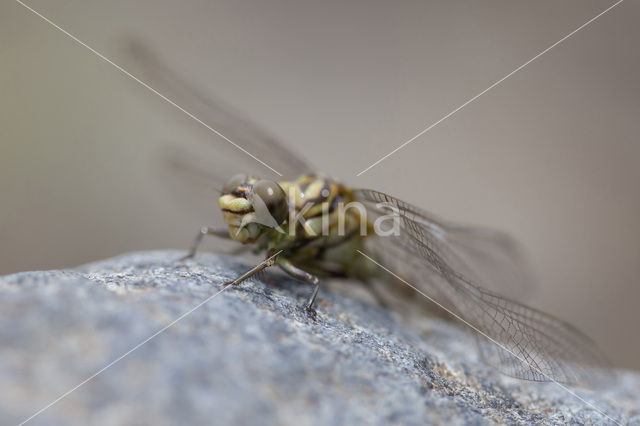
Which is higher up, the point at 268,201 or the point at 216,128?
the point at 216,128

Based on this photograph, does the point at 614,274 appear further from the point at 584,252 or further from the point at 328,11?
the point at 328,11

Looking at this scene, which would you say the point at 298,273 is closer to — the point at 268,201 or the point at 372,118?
the point at 268,201

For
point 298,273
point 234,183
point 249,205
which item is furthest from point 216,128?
point 298,273

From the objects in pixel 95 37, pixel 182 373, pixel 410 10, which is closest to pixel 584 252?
pixel 410 10

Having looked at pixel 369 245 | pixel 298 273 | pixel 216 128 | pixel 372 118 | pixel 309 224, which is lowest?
pixel 298 273

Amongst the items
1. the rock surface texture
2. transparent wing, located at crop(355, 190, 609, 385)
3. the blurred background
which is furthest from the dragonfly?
the blurred background

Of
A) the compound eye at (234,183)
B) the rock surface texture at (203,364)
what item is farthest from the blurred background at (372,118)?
the rock surface texture at (203,364)

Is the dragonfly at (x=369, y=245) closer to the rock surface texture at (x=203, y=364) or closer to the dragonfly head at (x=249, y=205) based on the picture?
the dragonfly head at (x=249, y=205)
